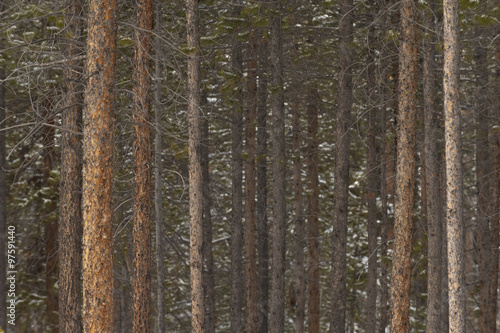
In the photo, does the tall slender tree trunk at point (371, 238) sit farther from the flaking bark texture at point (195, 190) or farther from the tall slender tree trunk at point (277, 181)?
the flaking bark texture at point (195, 190)

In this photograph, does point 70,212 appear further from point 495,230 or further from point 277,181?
point 495,230

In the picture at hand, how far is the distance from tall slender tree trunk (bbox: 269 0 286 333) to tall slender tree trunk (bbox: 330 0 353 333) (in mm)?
1300

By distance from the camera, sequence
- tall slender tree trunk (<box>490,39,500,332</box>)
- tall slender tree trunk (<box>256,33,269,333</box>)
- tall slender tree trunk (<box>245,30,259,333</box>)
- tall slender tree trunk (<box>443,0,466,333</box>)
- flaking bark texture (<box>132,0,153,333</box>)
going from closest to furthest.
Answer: tall slender tree trunk (<box>443,0,466,333</box>), flaking bark texture (<box>132,0,153,333</box>), tall slender tree trunk (<box>490,39,500,332</box>), tall slender tree trunk (<box>256,33,269,333</box>), tall slender tree trunk (<box>245,30,259,333</box>)

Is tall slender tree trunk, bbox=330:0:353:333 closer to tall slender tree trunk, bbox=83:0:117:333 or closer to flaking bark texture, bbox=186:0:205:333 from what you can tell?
flaking bark texture, bbox=186:0:205:333

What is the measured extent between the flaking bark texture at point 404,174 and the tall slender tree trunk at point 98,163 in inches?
216

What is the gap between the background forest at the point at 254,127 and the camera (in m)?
10.6

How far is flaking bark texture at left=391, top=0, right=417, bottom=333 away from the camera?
10273 mm

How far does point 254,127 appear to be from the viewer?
54.9 feet

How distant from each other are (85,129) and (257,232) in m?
10.7

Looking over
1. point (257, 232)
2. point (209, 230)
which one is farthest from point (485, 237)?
point (209, 230)

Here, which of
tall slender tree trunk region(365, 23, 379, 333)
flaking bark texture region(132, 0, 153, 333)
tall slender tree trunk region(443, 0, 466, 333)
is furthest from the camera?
tall slender tree trunk region(365, 23, 379, 333)

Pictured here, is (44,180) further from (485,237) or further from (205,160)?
(485,237)

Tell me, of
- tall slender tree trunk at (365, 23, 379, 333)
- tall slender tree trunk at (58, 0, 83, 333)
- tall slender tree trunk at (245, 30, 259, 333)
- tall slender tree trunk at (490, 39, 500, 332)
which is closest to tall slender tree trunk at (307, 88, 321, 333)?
tall slender tree trunk at (245, 30, 259, 333)

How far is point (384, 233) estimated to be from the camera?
1424 centimetres
